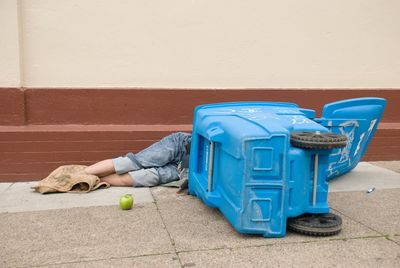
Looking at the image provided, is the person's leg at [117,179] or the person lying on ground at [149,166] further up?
the person lying on ground at [149,166]

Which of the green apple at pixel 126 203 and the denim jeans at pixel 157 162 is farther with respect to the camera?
the denim jeans at pixel 157 162

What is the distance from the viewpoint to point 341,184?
16.5 ft

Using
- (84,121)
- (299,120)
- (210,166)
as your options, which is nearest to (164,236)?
(210,166)

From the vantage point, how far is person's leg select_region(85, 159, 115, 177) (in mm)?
4746

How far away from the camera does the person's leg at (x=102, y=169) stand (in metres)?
4.75

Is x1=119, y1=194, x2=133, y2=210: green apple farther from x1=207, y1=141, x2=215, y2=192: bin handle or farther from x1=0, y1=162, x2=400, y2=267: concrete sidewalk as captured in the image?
x1=207, y1=141, x2=215, y2=192: bin handle

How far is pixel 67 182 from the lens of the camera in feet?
15.1

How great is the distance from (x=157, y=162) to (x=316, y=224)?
203 cm

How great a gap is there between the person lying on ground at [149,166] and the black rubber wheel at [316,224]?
1.67m

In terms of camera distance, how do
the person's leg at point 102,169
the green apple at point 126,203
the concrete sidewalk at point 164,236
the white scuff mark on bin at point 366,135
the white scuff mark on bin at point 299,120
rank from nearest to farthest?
1. the concrete sidewalk at point 164,236
2. the white scuff mark on bin at point 299,120
3. the green apple at point 126,203
4. the person's leg at point 102,169
5. the white scuff mark on bin at point 366,135
